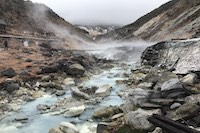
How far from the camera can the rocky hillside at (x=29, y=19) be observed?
73.8 meters

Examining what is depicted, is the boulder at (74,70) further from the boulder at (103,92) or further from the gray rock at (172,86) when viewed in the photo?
the gray rock at (172,86)

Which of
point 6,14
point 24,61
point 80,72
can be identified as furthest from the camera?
point 6,14

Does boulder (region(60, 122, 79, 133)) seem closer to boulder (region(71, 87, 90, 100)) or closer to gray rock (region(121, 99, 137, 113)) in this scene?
gray rock (region(121, 99, 137, 113))

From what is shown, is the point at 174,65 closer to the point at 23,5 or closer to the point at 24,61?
the point at 24,61

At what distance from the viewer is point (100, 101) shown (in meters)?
21.0

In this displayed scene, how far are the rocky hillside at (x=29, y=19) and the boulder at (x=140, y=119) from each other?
5523 centimetres

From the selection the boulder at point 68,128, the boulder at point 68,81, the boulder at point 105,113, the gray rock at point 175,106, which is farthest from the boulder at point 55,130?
the boulder at point 68,81

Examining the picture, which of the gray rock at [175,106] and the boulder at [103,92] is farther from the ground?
the gray rock at [175,106]

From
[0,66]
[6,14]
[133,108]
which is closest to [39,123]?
[133,108]

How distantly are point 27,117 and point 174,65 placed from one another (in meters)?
14.7

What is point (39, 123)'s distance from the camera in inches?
677

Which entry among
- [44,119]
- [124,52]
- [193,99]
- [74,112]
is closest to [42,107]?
[44,119]

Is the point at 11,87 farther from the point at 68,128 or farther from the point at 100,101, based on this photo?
the point at 68,128

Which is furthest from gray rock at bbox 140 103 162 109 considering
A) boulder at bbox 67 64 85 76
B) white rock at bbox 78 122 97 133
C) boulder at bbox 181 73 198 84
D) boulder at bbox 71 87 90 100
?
boulder at bbox 67 64 85 76
